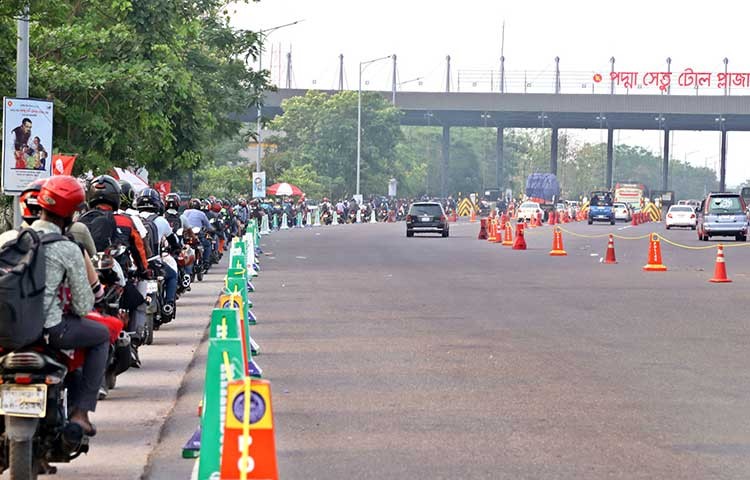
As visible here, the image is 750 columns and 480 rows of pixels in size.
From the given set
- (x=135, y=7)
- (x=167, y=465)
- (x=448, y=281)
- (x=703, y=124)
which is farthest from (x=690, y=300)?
(x=703, y=124)

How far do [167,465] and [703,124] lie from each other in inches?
4058

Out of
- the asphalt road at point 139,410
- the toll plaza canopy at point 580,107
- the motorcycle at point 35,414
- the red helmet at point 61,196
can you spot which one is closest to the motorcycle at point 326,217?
the toll plaza canopy at point 580,107

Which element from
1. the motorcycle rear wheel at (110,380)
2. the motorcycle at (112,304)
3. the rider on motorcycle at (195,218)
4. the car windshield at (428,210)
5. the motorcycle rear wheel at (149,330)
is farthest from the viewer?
the car windshield at (428,210)

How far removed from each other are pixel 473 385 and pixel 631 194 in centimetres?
10187

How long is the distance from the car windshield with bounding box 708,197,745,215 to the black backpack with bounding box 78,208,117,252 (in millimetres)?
44751

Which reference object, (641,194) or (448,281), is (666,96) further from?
(448,281)

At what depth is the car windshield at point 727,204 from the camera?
5544 cm

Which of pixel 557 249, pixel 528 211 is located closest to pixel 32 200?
pixel 557 249

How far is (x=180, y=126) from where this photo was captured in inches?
1319

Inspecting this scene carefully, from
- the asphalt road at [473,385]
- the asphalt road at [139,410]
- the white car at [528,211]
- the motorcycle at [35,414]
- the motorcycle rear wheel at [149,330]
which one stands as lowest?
the asphalt road at [139,410]

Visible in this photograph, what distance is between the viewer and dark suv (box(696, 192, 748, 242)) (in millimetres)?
55406

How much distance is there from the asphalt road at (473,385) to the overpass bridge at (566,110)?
6835 centimetres

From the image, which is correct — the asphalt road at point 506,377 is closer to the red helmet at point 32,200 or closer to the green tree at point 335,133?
the red helmet at point 32,200

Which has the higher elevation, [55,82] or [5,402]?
[55,82]
